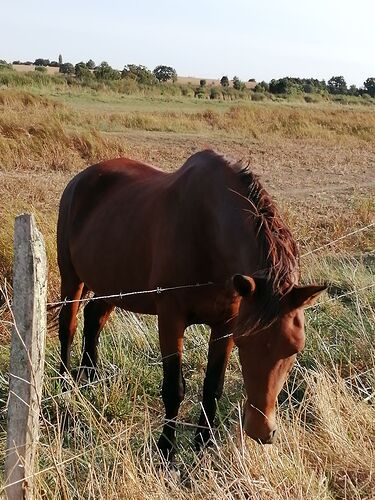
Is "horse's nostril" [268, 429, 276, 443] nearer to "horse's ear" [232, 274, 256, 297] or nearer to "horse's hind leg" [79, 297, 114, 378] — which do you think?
"horse's ear" [232, 274, 256, 297]

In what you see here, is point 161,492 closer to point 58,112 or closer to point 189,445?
point 189,445

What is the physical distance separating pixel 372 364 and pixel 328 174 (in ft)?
37.5

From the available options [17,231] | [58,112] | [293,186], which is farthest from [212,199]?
[58,112]

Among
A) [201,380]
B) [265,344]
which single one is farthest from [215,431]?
[265,344]

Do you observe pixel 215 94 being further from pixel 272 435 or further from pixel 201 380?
pixel 272 435

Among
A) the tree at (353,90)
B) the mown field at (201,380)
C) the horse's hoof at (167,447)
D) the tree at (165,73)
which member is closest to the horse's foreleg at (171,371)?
the horse's hoof at (167,447)

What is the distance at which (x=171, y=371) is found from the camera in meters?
3.44

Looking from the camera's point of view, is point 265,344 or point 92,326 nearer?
point 265,344

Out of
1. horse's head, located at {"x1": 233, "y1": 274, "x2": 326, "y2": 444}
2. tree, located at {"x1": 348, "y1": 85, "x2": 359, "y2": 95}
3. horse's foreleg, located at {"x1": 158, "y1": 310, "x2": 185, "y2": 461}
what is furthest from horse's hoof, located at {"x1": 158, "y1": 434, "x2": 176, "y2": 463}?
tree, located at {"x1": 348, "y1": 85, "x2": 359, "y2": 95}

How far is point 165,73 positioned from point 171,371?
5882cm

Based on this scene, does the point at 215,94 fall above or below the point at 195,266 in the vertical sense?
above

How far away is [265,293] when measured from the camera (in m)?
2.53

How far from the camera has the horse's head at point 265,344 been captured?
2.51 meters

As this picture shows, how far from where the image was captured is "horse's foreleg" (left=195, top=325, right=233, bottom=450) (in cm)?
348
